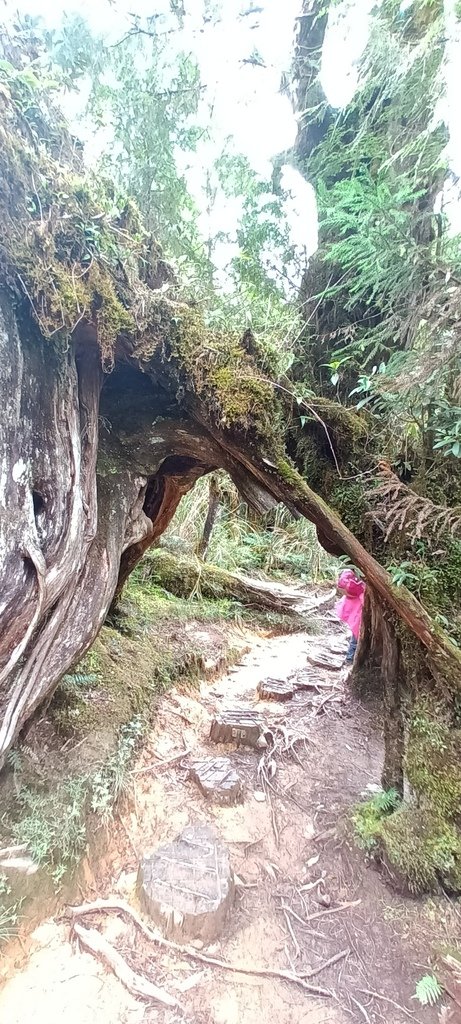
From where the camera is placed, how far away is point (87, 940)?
2281 mm

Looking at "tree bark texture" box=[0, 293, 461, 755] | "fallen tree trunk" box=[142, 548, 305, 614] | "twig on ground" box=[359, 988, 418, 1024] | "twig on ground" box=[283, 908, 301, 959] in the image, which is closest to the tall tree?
"tree bark texture" box=[0, 293, 461, 755]

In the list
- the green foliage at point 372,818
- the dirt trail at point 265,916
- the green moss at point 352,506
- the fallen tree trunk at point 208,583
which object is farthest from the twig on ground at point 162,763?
the fallen tree trunk at point 208,583

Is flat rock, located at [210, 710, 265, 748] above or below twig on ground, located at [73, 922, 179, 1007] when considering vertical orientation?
above

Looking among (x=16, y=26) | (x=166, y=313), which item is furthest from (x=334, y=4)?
(x=166, y=313)

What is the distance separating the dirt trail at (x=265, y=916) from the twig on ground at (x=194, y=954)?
3cm

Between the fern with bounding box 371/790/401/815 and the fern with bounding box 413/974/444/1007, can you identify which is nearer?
the fern with bounding box 413/974/444/1007

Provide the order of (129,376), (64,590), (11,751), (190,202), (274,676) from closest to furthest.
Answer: (64,590) < (11,751) < (129,376) < (190,202) < (274,676)

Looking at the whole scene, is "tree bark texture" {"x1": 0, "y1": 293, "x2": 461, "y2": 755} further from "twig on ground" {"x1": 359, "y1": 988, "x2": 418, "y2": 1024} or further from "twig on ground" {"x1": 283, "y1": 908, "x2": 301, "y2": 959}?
"twig on ground" {"x1": 283, "y1": 908, "x2": 301, "y2": 959}

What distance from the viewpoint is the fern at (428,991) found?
204cm

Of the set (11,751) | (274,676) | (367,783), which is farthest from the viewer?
(274,676)

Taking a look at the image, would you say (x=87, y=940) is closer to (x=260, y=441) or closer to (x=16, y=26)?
(x=260, y=441)

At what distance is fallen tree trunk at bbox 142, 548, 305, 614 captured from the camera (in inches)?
306

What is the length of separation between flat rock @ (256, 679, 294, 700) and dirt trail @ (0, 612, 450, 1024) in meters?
0.75

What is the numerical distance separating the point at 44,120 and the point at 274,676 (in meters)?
5.79
